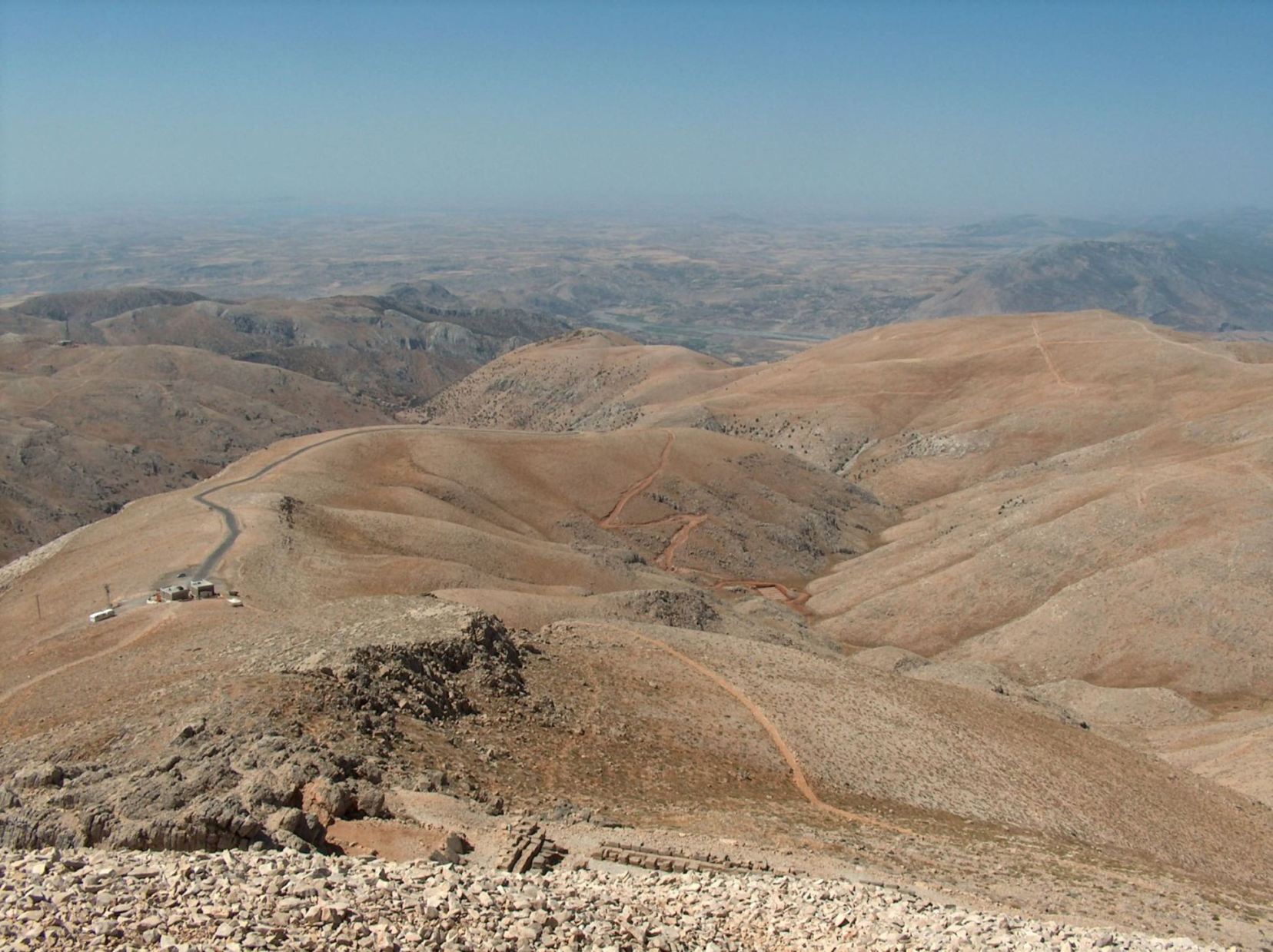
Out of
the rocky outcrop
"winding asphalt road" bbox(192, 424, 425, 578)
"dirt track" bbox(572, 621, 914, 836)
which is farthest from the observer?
"winding asphalt road" bbox(192, 424, 425, 578)

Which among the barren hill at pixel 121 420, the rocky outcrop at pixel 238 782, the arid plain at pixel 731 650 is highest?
the rocky outcrop at pixel 238 782

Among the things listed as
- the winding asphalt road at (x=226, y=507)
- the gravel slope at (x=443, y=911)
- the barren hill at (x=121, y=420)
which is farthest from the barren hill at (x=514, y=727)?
the barren hill at (x=121, y=420)

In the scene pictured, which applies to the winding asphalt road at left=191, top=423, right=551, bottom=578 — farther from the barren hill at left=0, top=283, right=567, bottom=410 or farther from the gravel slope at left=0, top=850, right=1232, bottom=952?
the barren hill at left=0, top=283, right=567, bottom=410

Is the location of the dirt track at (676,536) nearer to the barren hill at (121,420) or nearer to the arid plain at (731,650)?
the arid plain at (731,650)

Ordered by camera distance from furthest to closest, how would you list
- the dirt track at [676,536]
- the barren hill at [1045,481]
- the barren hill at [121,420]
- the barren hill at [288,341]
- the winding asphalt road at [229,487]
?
1. the barren hill at [288,341]
2. the barren hill at [121,420]
3. the dirt track at [676,536]
4. the barren hill at [1045,481]
5. the winding asphalt road at [229,487]

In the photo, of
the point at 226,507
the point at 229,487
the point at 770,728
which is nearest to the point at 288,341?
the point at 229,487

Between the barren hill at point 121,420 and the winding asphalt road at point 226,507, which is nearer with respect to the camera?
the winding asphalt road at point 226,507

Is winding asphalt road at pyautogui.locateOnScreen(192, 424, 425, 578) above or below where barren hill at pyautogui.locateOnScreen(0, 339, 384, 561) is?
above

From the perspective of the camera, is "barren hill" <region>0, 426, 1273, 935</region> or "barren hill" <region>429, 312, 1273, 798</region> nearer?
"barren hill" <region>0, 426, 1273, 935</region>

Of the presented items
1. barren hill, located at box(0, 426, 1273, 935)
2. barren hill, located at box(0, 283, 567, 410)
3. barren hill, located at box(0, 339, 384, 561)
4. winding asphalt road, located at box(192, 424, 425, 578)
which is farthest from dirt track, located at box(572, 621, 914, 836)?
barren hill, located at box(0, 283, 567, 410)

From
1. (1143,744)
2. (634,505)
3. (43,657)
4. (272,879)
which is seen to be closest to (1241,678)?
(1143,744)

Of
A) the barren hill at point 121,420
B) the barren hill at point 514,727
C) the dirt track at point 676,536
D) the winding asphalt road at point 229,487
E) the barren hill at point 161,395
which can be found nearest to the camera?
the barren hill at point 514,727
